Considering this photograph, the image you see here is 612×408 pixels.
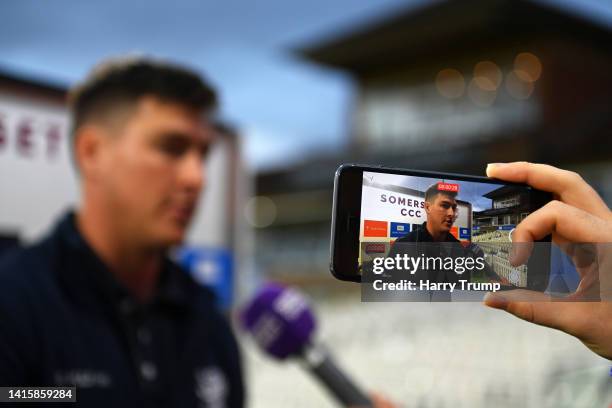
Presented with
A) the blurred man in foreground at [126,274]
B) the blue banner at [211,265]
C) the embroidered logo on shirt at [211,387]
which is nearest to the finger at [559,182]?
the blurred man in foreground at [126,274]

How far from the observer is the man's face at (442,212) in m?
0.63

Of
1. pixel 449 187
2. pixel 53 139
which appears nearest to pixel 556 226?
pixel 449 187

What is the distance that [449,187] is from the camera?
0.65 meters

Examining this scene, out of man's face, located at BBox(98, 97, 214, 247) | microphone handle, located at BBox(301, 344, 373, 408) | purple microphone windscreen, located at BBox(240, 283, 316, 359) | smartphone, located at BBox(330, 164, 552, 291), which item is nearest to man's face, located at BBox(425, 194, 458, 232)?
smartphone, located at BBox(330, 164, 552, 291)

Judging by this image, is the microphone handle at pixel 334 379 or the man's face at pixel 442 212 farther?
the microphone handle at pixel 334 379

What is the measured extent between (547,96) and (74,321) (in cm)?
1626

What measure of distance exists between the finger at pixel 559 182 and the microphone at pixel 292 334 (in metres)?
1.27

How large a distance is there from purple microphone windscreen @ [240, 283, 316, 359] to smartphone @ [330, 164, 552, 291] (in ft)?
5.21

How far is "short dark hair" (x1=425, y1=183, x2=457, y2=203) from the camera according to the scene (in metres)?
0.64

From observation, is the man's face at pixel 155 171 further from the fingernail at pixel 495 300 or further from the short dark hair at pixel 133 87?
the fingernail at pixel 495 300

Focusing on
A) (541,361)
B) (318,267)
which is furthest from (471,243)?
(318,267)

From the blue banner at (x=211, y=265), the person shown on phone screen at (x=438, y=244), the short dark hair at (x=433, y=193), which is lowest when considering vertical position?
the blue banner at (x=211, y=265)

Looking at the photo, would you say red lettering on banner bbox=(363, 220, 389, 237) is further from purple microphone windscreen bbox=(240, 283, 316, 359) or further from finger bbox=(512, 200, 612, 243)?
purple microphone windscreen bbox=(240, 283, 316, 359)

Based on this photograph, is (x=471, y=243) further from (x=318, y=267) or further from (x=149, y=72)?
(x=318, y=267)
